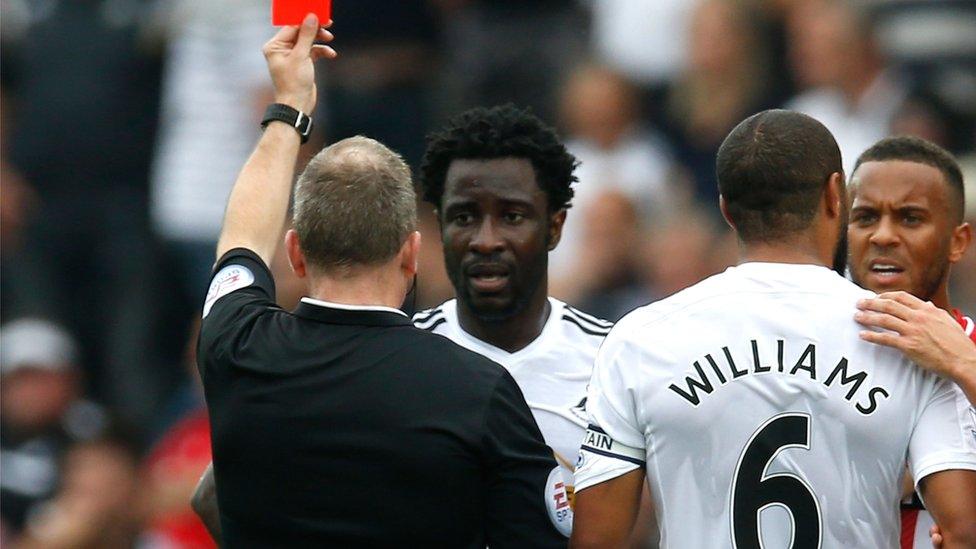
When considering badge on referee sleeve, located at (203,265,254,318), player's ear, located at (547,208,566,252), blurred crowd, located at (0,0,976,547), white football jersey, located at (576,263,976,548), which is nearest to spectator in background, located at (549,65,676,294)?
blurred crowd, located at (0,0,976,547)

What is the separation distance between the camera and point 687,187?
9258 millimetres

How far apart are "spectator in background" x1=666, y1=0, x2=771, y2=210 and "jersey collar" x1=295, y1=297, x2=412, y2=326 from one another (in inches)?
203

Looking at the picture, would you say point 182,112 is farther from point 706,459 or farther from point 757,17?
point 706,459

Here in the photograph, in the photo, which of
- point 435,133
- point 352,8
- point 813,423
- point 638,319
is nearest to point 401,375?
point 638,319

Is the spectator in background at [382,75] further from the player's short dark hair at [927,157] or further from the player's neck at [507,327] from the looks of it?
the player's short dark hair at [927,157]

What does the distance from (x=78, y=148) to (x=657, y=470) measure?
721 centimetres

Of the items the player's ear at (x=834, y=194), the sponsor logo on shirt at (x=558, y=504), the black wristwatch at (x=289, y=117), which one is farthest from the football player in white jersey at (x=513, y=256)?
the player's ear at (x=834, y=194)

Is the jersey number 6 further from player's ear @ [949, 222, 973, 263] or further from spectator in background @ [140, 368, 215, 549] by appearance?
spectator in background @ [140, 368, 215, 549]

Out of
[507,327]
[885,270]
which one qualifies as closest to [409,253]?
[507,327]

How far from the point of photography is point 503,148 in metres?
5.15

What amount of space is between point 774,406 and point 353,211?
104 centimetres

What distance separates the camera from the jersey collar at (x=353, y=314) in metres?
4.11

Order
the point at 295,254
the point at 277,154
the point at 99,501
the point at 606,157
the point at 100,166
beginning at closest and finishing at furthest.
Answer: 1. the point at 295,254
2. the point at 277,154
3. the point at 606,157
4. the point at 99,501
5. the point at 100,166

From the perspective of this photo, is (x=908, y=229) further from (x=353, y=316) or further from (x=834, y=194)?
(x=353, y=316)
